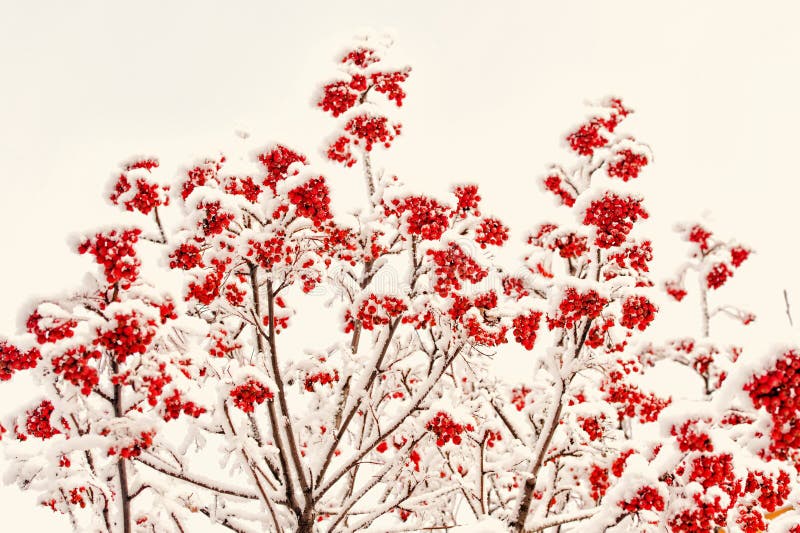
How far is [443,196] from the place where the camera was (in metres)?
4.70

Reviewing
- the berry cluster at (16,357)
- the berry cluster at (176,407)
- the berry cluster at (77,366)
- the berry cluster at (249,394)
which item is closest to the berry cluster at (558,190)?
the berry cluster at (249,394)

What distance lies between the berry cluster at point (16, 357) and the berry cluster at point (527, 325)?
413cm

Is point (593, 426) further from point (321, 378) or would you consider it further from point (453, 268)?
point (321, 378)

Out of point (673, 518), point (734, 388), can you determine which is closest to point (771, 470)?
point (673, 518)

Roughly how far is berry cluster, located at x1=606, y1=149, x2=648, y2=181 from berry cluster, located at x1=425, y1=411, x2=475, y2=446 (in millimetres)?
3825

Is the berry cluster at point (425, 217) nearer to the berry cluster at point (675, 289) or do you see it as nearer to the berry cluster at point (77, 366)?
the berry cluster at point (77, 366)

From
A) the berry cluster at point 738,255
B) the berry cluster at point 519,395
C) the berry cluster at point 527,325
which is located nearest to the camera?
the berry cluster at point 527,325

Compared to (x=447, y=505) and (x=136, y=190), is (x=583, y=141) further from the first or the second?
(x=447, y=505)

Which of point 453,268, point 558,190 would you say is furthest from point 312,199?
point 558,190

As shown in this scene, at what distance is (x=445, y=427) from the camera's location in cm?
476

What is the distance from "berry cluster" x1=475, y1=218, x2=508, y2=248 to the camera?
5044mm

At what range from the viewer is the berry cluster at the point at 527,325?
5.27 m

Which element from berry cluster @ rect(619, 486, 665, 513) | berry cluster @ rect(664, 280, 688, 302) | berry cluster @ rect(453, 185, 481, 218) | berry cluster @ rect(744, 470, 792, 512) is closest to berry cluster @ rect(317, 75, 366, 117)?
berry cluster @ rect(453, 185, 481, 218)

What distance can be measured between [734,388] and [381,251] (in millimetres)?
3511
